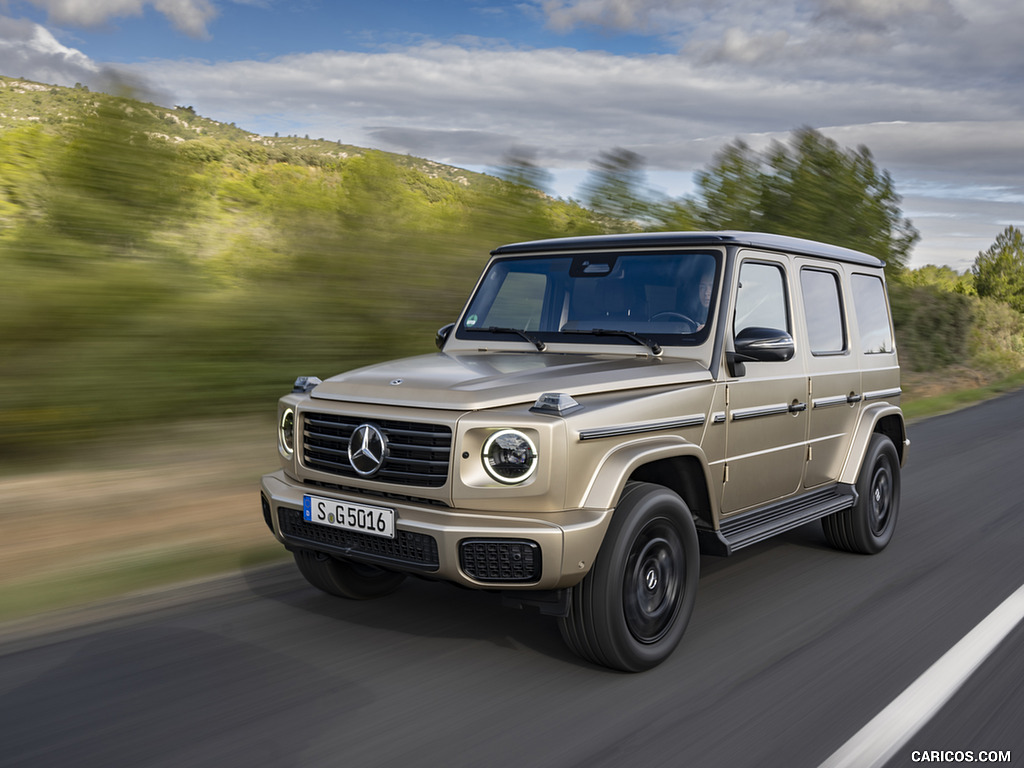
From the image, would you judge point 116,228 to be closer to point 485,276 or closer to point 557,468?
point 485,276

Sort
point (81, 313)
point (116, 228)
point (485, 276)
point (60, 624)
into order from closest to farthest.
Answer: point (60, 624), point (485, 276), point (81, 313), point (116, 228)

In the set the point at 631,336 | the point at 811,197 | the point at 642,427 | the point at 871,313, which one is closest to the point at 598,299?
the point at 631,336

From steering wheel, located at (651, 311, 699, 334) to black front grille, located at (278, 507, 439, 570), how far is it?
5.97 feet

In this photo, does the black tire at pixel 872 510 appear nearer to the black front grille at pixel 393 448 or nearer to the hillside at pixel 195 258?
the black front grille at pixel 393 448

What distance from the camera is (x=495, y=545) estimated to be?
11.8ft

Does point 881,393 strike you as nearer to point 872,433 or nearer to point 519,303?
point 872,433

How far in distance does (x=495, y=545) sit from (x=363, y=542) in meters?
0.67

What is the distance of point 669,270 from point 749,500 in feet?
4.14

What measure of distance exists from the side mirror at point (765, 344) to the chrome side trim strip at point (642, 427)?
15.9 inches

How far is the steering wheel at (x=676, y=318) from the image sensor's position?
15.4 ft

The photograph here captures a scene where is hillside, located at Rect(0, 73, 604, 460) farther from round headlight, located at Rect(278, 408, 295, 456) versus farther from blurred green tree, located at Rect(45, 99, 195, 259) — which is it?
round headlight, located at Rect(278, 408, 295, 456)

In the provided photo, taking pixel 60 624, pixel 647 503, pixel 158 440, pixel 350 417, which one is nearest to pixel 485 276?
pixel 350 417

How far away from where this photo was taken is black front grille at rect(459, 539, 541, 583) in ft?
11.6

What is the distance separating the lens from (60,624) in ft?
14.8
